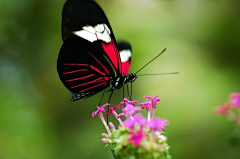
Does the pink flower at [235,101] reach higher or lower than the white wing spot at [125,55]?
lower

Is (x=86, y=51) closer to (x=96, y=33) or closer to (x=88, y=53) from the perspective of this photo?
(x=88, y=53)

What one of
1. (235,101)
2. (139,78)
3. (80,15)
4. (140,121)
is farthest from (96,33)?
(139,78)

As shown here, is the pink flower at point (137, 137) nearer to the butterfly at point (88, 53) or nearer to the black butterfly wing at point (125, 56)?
the butterfly at point (88, 53)

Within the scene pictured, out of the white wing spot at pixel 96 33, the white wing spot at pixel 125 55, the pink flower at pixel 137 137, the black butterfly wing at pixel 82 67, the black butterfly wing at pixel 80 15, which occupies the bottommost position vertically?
the pink flower at pixel 137 137

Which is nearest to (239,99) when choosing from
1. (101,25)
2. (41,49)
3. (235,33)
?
(101,25)

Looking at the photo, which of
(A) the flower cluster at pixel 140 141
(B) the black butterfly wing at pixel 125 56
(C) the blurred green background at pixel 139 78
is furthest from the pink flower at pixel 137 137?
(C) the blurred green background at pixel 139 78

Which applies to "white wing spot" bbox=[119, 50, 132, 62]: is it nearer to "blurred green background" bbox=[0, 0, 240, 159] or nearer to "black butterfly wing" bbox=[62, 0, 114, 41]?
"black butterfly wing" bbox=[62, 0, 114, 41]

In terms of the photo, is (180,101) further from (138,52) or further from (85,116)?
(85,116)
